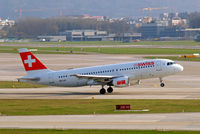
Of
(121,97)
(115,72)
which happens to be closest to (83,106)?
(121,97)

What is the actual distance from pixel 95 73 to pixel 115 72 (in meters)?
2.64

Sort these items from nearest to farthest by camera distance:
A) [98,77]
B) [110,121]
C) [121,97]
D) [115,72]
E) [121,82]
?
1. [110,121]
2. [121,97]
3. [121,82]
4. [98,77]
5. [115,72]

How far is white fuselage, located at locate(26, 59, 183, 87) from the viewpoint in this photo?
6438cm

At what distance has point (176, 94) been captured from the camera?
2413 inches

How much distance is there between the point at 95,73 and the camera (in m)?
65.1

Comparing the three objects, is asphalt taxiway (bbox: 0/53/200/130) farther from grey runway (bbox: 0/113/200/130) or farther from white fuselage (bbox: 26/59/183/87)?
white fuselage (bbox: 26/59/183/87)

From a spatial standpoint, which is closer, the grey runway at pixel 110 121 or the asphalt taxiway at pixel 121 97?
the grey runway at pixel 110 121

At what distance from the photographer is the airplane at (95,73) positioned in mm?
63812

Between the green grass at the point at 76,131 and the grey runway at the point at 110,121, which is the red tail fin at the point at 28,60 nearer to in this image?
the grey runway at the point at 110,121

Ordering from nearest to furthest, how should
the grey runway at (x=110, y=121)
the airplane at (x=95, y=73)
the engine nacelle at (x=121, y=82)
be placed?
the grey runway at (x=110, y=121) → the engine nacelle at (x=121, y=82) → the airplane at (x=95, y=73)

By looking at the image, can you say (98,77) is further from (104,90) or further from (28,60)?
(28,60)

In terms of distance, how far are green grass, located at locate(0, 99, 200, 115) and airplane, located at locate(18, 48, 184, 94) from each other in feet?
24.3

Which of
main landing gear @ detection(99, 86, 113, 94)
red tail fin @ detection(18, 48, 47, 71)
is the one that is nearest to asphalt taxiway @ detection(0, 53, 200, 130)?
main landing gear @ detection(99, 86, 113, 94)

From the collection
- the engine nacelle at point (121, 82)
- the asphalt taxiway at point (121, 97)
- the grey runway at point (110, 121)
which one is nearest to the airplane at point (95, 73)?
the engine nacelle at point (121, 82)
